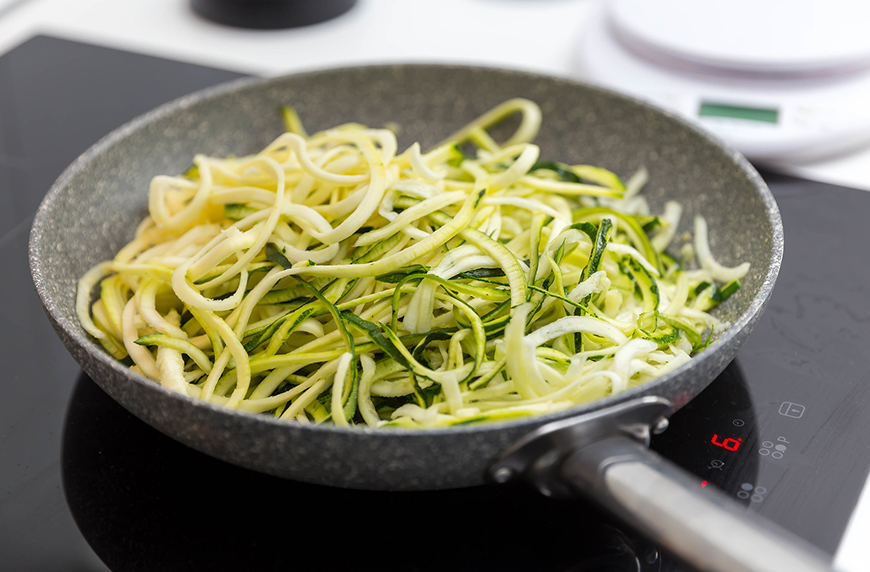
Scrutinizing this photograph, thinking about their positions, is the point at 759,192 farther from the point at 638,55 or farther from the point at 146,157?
the point at 146,157

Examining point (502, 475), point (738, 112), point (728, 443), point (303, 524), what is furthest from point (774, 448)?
point (738, 112)

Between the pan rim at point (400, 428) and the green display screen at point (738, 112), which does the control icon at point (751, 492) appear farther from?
the green display screen at point (738, 112)

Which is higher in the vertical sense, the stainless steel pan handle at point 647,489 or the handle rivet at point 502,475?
the stainless steel pan handle at point 647,489

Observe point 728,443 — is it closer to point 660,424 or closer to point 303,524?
point 660,424

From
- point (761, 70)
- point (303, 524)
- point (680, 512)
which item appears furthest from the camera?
point (761, 70)

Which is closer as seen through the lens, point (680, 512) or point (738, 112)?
point (680, 512)

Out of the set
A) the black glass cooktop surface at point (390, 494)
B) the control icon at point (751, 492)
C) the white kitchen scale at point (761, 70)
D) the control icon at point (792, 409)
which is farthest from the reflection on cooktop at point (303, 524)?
the white kitchen scale at point (761, 70)
